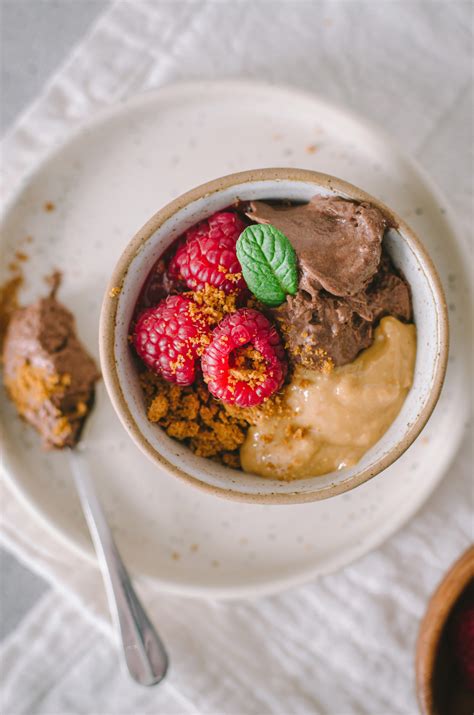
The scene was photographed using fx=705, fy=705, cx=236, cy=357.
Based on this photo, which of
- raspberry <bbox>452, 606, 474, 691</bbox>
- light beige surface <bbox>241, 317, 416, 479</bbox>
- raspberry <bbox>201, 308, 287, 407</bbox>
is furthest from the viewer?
raspberry <bbox>452, 606, 474, 691</bbox>

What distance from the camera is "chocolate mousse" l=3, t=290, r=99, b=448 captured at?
1822mm

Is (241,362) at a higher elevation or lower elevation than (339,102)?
lower

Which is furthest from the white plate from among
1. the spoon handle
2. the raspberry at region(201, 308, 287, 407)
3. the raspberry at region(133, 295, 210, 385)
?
the raspberry at region(201, 308, 287, 407)

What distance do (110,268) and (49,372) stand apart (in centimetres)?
32

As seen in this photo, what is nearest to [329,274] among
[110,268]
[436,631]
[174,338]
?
[174,338]

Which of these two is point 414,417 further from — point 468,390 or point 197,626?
point 197,626

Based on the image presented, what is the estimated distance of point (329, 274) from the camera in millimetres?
1431

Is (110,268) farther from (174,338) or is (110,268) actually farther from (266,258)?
(266,258)

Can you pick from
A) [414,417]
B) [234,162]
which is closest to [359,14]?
[234,162]

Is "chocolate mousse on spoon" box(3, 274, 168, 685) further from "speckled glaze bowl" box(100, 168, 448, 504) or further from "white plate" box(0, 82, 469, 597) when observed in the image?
"speckled glaze bowl" box(100, 168, 448, 504)

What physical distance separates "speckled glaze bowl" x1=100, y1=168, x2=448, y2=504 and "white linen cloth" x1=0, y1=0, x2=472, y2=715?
0.56 meters

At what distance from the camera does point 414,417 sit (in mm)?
1469

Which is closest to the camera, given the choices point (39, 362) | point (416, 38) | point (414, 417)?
point (414, 417)

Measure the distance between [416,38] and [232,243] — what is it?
991 millimetres
